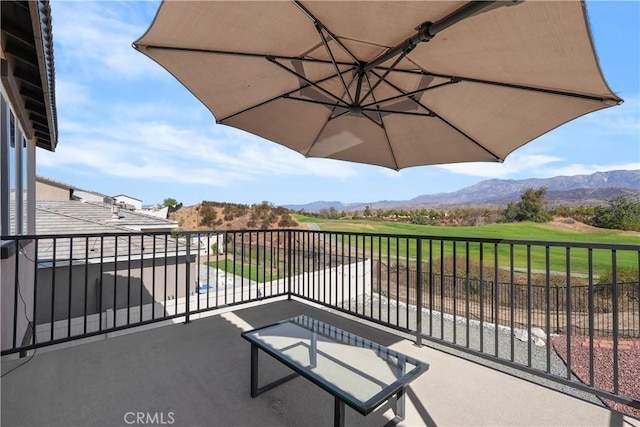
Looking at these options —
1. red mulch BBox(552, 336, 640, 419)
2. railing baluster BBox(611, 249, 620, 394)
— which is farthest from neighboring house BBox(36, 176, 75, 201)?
red mulch BBox(552, 336, 640, 419)

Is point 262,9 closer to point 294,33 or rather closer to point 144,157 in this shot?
point 294,33

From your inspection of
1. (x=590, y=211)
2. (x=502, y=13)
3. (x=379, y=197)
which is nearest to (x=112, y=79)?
(x=502, y=13)

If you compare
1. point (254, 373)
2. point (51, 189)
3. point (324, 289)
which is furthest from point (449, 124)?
point (51, 189)

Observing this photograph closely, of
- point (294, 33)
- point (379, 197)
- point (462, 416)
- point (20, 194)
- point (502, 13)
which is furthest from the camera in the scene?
point (379, 197)

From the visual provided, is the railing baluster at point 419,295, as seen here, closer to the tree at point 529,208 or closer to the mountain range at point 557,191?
the mountain range at point 557,191

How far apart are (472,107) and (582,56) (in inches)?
36.7

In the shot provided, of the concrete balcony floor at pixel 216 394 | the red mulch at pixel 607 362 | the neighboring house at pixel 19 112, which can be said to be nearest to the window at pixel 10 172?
the neighboring house at pixel 19 112

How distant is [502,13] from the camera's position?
5.13ft

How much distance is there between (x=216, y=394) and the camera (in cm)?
203

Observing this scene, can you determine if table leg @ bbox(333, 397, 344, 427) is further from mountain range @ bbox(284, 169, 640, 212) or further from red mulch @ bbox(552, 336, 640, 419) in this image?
mountain range @ bbox(284, 169, 640, 212)

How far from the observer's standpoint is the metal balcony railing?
2.30 meters

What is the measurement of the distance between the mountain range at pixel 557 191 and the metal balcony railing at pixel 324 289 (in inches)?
388

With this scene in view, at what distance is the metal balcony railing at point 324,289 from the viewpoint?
2.30 metres

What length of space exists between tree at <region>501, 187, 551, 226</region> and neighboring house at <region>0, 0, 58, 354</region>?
29163 mm
